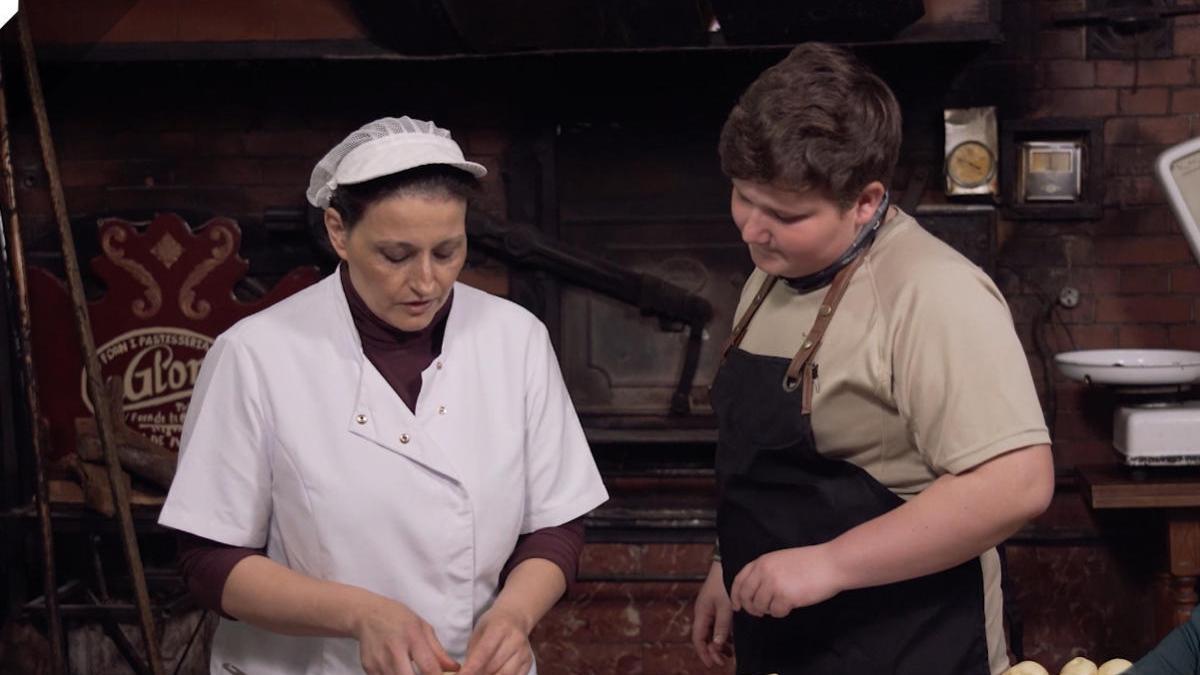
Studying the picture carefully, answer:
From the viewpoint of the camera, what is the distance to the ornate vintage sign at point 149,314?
3777 millimetres

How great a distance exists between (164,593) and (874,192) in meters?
2.77

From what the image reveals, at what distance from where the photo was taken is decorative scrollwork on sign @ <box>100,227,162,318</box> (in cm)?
377

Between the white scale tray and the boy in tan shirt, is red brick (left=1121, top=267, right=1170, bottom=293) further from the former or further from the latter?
the boy in tan shirt

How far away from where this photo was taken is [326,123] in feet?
12.5

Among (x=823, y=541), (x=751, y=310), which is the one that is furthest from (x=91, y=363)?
(x=823, y=541)

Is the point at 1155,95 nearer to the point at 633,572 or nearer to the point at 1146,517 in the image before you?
the point at 1146,517

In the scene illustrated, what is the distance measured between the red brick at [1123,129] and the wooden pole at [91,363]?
8.97ft

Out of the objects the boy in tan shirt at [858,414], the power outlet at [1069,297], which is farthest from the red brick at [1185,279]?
the boy in tan shirt at [858,414]

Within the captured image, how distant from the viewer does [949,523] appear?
166 cm

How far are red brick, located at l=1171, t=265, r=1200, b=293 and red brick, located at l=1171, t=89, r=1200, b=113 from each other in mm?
426

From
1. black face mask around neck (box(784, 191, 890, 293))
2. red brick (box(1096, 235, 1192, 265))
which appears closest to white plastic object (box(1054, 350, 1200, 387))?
red brick (box(1096, 235, 1192, 265))

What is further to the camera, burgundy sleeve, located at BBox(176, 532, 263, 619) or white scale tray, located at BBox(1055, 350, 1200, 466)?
white scale tray, located at BBox(1055, 350, 1200, 466)

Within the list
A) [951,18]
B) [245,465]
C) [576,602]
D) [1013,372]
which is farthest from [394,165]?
[576,602]

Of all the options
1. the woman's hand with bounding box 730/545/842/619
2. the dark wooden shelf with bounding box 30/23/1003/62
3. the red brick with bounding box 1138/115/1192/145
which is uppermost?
the dark wooden shelf with bounding box 30/23/1003/62
